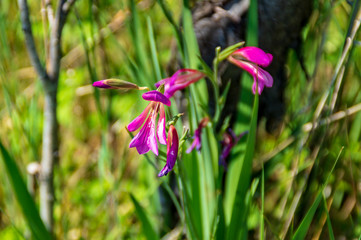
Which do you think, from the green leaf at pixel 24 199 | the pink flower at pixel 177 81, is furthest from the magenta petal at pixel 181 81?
the green leaf at pixel 24 199

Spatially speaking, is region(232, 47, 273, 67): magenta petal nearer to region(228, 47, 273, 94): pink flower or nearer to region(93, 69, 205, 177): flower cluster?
region(228, 47, 273, 94): pink flower

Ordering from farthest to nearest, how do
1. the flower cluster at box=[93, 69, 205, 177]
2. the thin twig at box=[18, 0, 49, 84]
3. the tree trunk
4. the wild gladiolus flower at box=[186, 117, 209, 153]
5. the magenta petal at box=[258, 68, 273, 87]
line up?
the tree trunk < the thin twig at box=[18, 0, 49, 84] < the wild gladiolus flower at box=[186, 117, 209, 153] < the magenta petal at box=[258, 68, 273, 87] < the flower cluster at box=[93, 69, 205, 177]

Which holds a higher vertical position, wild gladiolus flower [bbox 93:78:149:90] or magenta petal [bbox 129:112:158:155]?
wild gladiolus flower [bbox 93:78:149:90]

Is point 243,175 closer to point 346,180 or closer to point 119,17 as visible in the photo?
point 346,180

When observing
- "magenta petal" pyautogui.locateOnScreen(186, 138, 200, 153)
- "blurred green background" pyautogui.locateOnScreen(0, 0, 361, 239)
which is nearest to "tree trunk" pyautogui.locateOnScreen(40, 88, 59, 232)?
"blurred green background" pyautogui.locateOnScreen(0, 0, 361, 239)

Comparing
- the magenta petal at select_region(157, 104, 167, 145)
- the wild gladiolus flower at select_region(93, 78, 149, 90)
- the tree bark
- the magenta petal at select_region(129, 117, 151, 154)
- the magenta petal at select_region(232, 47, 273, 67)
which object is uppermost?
the wild gladiolus flower at select_region(93, 78, 149, 90)

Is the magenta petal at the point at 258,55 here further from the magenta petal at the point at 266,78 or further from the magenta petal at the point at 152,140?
the magenta petal at the point at 152,140

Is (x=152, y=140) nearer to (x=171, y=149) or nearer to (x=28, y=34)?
(x=171, y=149)
